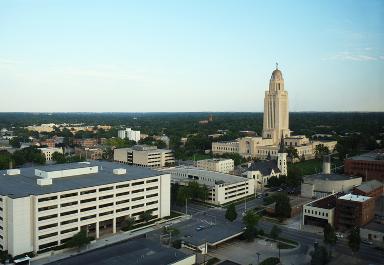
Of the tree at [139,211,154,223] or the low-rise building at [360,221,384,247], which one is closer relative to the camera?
the low-rise building at [360,221,384,247]

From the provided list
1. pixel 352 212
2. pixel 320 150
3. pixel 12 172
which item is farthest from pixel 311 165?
pixel 12 172

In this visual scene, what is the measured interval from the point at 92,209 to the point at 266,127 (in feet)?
151

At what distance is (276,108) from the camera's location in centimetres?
6556

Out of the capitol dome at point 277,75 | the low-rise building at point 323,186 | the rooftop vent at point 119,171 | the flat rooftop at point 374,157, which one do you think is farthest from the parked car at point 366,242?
the capitol dome at point 277,75

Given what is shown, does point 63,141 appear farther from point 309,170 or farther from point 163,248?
point 163,248

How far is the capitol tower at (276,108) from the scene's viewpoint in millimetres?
65438

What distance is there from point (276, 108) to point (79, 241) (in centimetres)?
4815

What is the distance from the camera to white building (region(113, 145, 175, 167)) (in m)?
53.4

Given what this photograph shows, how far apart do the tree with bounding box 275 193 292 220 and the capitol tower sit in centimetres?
3587

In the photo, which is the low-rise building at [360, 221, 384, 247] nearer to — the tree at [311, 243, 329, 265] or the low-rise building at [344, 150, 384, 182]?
the tree at [311, 243, 329, 265]

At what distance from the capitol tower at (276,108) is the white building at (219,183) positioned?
94.1 ft

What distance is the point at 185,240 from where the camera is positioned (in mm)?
23375

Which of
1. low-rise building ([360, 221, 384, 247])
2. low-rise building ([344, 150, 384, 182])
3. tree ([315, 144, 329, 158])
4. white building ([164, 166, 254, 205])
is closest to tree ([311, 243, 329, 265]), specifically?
low-rise building ([360, 221, 384, 247])

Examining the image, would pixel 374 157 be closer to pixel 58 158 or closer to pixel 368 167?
pixel 368 167
